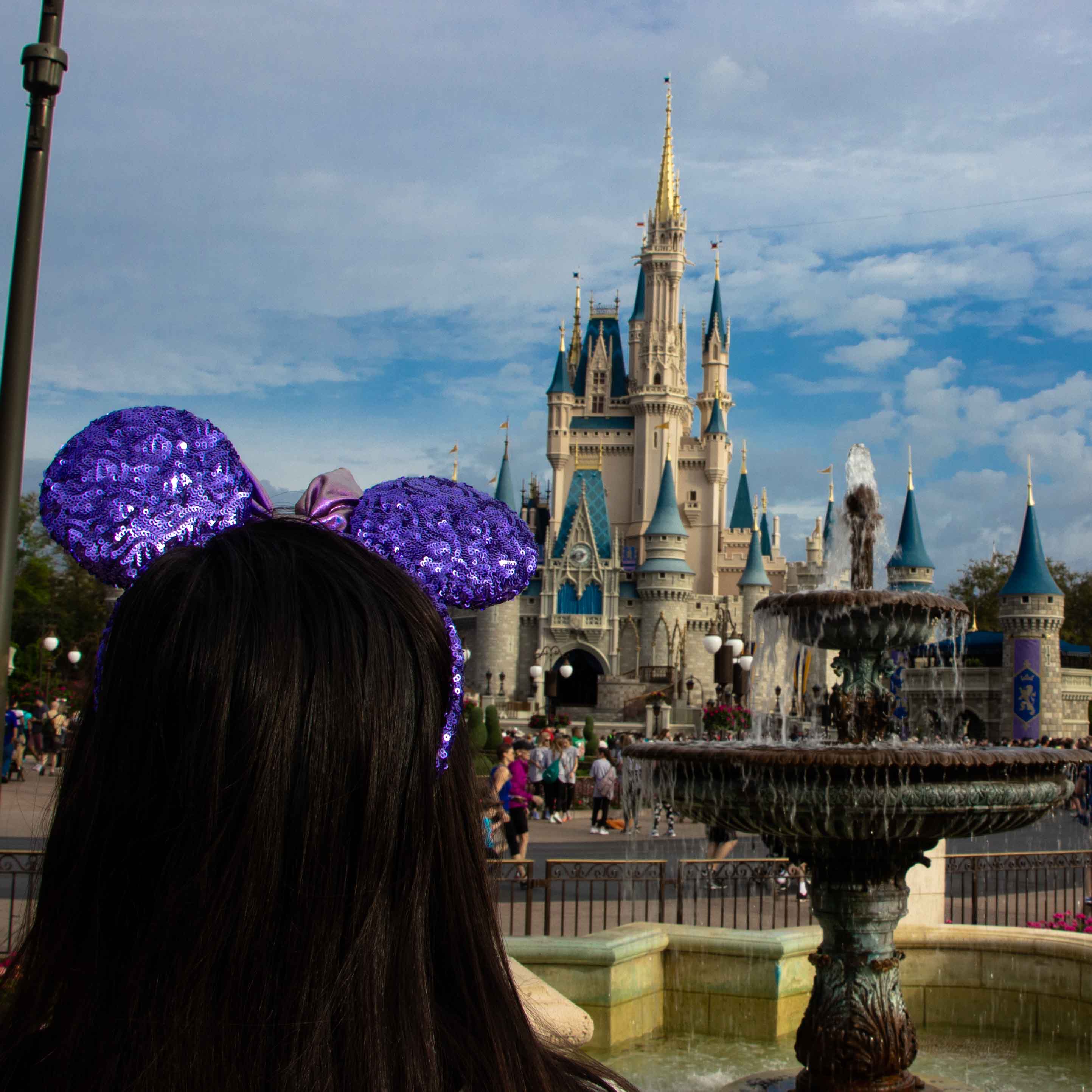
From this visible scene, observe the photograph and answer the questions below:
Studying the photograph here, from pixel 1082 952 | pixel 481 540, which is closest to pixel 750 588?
pixel 1082 952

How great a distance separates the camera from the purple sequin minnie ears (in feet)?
5.46

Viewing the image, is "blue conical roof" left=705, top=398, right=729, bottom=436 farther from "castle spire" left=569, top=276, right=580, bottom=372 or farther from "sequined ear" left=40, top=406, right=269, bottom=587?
"sequined ear" left=40, top=406, right=269, bottom=587

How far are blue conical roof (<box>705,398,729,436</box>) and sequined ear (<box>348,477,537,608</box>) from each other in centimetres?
6359

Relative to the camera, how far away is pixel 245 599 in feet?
3.12

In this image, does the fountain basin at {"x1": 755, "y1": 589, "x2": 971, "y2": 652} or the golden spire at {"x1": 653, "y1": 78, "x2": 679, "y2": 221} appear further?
the golden spire at {"x1": 653, "y1": 78, "x2": 679, "y2": 221}

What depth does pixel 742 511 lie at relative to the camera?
218 ft

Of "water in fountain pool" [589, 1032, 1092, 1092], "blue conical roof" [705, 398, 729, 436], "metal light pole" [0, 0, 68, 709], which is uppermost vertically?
"blue conical roof" [705, 398, 729, 436]

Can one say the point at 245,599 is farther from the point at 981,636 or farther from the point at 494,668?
the point at 494,668

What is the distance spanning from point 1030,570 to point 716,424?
81.9 ft

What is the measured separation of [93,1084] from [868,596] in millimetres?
6106

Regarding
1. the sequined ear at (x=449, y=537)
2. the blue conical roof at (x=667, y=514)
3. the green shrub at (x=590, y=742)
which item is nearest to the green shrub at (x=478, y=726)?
the green shrub at (x=590, y=742)

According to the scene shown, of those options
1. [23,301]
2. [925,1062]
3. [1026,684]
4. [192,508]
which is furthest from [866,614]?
[1026,684]

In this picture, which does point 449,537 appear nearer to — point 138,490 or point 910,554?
point 138,490

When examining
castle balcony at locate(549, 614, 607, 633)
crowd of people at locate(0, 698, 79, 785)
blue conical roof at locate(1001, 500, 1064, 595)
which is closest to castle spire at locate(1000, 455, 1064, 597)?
blue conical roof at locate(1001, 500, 1064, 595)
